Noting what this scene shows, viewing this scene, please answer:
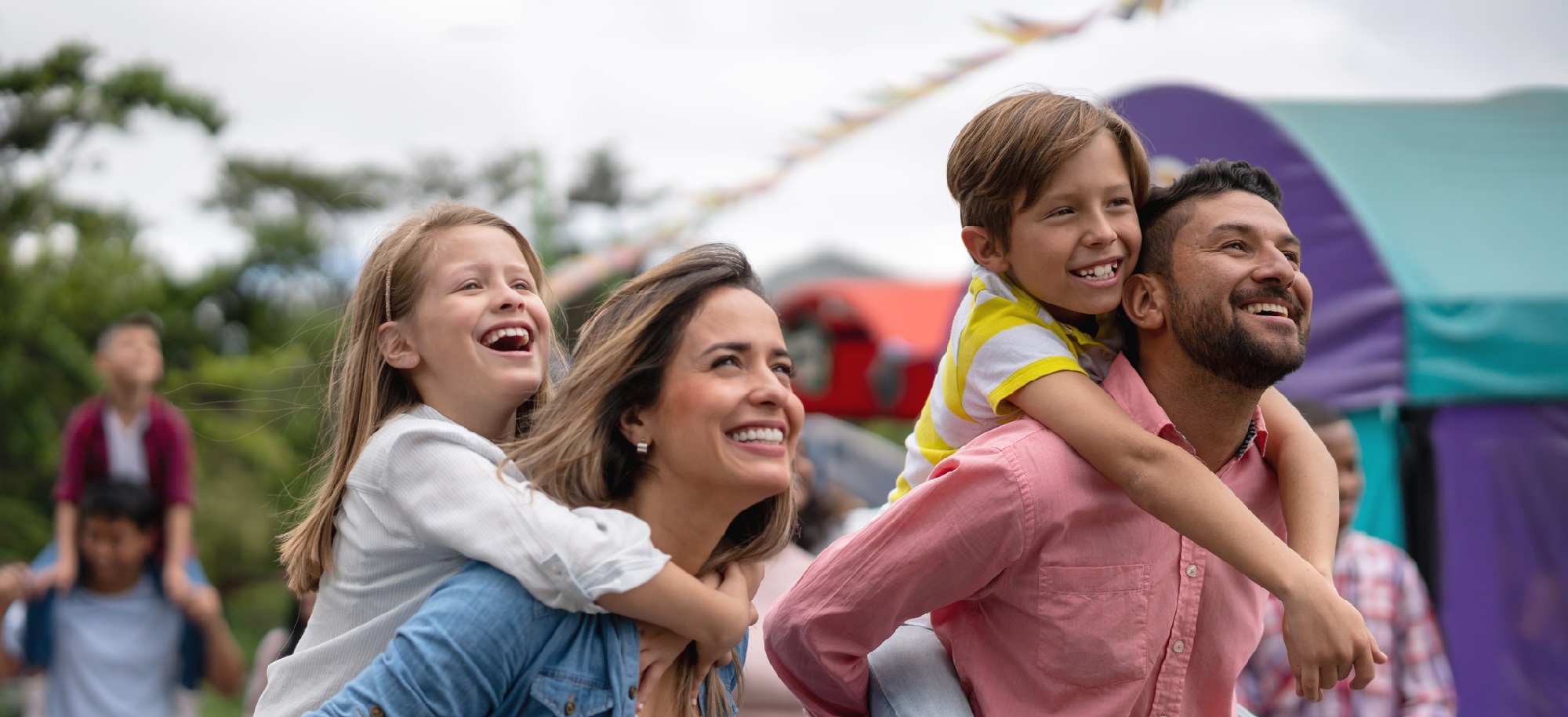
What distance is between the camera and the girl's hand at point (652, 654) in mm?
2031

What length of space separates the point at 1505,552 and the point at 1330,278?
1.14m

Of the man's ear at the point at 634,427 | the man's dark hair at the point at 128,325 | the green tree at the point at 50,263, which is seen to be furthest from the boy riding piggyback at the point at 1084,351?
the green tree at the point at 50,263

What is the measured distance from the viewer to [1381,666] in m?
3.64

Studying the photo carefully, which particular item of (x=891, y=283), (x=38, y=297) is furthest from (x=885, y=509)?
(x=38, y=297)

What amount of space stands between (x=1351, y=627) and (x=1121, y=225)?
2.28 feet

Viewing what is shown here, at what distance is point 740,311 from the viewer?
6.71 feet

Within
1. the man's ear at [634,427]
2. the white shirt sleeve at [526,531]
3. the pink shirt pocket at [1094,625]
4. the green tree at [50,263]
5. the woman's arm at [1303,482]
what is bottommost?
the green tree at [50,263]

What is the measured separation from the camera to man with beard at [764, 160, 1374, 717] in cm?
204

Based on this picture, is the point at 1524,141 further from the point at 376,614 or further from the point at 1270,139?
the point at 376,614

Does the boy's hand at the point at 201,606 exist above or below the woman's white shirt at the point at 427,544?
below

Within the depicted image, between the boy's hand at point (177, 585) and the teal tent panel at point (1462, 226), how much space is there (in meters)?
4.86

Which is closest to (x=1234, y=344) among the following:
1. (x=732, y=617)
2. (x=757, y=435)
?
(x=757, y=435)

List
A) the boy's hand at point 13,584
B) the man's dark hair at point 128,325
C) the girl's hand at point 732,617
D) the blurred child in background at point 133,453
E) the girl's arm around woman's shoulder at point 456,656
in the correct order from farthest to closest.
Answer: the man's dark hair at point 128,325
the blurred child in background at point 133,453
the boy's hand at point 13,584
the girl's hand at point 732,617
the girl's arm around woman's shoulder at point 456,656

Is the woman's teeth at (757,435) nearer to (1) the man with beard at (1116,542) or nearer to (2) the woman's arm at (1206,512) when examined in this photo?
(1) the man with beard at (1116,542)
